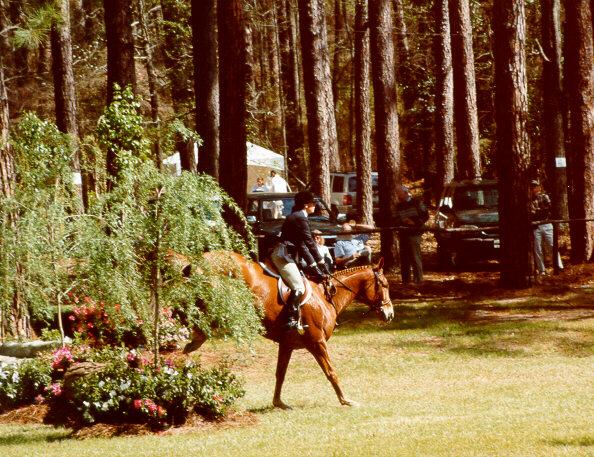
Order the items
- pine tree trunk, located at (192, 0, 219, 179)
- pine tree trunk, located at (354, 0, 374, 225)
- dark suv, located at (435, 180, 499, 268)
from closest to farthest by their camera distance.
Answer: pine tree trunk, located at (192, 0, 219, 179) < dark suv, located at (435, 180, 499, 268) < pine tree trunk, located at (354, 0, 374, 225)

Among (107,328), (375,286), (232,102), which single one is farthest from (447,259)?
(107,328)

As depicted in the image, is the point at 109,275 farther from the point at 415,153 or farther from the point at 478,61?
the point at 415,153

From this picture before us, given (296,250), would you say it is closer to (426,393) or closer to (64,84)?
(426,393)

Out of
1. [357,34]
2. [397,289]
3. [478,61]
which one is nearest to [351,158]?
[478,61]

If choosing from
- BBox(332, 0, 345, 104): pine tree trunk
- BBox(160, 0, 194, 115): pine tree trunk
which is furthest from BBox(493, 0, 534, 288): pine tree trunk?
A: BBox(332, 0, 345, 104): pine tree trunk

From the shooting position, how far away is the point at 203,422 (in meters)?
12.8

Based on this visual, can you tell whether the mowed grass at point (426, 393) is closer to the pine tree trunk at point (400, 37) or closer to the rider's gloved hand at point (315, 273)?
the rider's gloved hand at point (315, 273)

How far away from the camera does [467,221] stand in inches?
1142

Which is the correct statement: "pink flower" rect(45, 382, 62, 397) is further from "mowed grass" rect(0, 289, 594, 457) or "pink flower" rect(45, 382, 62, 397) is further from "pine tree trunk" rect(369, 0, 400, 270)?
"pine tree trunk" rect(369, 0, 400, 270)

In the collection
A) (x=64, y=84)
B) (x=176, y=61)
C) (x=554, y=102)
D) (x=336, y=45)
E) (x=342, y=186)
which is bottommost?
(x=342, y=186)

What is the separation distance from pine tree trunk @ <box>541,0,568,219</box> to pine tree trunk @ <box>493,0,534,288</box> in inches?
271

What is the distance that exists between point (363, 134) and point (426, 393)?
2286cm

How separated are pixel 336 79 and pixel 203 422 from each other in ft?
172

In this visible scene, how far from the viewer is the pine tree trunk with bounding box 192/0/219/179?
92.1 ft
